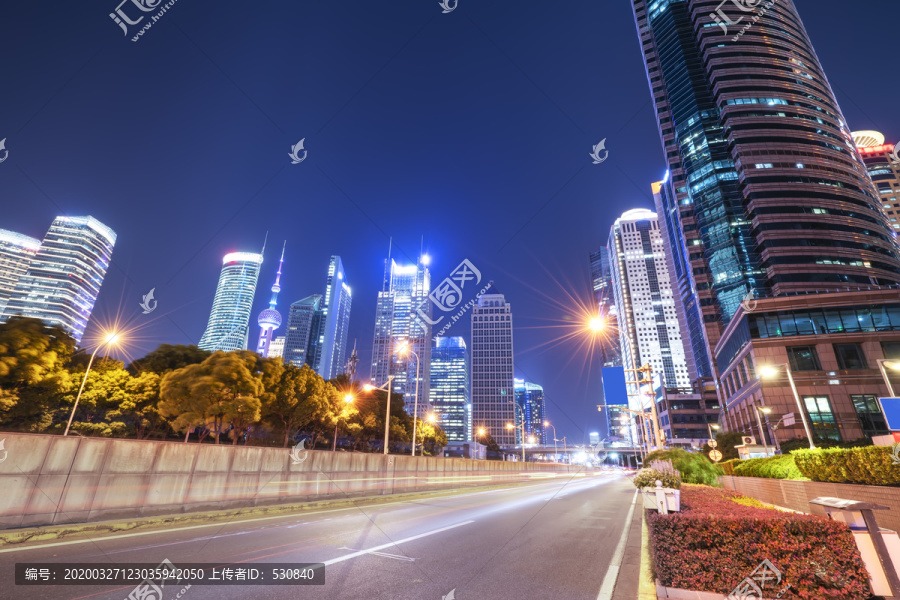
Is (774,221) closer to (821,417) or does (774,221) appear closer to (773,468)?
(821,417)

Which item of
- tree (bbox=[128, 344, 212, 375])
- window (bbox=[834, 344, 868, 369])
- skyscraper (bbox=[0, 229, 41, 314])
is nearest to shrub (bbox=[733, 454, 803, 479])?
window (bbox=[834, 344, 868, 369])

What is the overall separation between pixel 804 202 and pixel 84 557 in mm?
122730

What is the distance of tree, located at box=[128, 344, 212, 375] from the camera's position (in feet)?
137

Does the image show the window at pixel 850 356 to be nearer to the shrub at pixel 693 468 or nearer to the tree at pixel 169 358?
the shrub at pixel 693 468

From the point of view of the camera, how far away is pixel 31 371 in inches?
1126

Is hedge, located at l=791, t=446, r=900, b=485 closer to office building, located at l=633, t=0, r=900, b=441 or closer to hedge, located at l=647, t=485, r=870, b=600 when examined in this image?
hedge, located at l=647, t=485, r=870, b=600

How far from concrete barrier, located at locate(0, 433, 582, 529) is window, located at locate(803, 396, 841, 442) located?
61.2 meters

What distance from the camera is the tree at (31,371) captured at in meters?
28.1

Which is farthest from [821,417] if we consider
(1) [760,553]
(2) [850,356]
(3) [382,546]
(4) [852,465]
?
(3) [382,546]

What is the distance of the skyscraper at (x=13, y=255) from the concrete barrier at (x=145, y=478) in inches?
10042

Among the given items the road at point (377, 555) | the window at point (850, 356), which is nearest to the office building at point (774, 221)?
the window at point (850, 356)

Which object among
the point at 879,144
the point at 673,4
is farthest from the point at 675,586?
the point at 879,144
